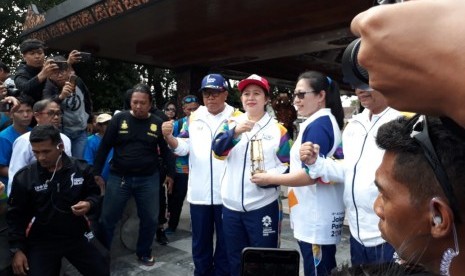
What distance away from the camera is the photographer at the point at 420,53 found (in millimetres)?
481

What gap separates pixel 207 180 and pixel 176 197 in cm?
187

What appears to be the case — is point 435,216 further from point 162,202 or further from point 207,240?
point 162,202

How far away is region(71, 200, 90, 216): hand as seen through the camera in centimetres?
267

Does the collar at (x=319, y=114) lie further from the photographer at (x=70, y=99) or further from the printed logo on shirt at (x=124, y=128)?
the photographer at (x=70, y=99)

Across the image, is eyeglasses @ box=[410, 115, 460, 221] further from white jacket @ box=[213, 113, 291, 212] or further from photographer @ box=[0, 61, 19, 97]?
photographer @ box=[0, 61, 19, 97]

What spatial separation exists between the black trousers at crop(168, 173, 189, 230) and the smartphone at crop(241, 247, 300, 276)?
11.9 feet

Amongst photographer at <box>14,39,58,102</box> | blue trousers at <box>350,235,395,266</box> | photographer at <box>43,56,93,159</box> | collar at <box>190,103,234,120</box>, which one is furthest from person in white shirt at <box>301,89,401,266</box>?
photographer at <box>14,39,58,102</box>

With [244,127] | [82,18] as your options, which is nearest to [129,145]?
[244,127]

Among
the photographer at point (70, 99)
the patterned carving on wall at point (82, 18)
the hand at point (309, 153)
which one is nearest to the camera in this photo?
the hand at point (309, 153)

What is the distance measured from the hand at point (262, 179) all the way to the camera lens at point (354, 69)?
176 centimetres

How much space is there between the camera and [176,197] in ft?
16.2

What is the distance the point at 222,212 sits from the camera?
3049 millimetres

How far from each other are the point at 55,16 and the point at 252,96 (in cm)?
572

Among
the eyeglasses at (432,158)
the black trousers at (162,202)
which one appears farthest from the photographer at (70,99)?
the eyeglasses at (432,158)
